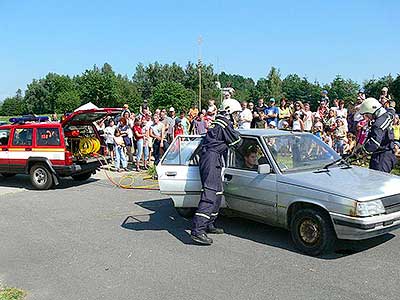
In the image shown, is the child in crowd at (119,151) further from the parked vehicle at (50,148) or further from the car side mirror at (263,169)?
the car side mirror at (263,169)

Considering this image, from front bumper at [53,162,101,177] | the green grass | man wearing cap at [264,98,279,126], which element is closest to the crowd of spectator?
man wearing cap at [264,98,279,126]

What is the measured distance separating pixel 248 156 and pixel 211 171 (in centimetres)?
72

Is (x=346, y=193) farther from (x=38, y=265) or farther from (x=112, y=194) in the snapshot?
(x=112, y=194)

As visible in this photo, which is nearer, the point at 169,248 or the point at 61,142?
the point at 169,248

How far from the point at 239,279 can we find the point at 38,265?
8.95 ft

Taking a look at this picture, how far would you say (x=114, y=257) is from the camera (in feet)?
19.2

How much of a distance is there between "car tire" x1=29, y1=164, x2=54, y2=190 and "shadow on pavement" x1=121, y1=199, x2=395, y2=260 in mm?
3396

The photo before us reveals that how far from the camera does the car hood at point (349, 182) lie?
17.3 feet

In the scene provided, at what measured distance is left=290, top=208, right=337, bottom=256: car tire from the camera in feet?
17.8

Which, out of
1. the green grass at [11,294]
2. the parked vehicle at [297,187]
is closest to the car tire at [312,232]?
the parked vehicle at [297,187]

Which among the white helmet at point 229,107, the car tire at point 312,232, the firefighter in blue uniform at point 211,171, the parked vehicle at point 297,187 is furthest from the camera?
the white helmet at point 229,107

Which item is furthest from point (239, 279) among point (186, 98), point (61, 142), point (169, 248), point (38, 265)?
point (186, 98)

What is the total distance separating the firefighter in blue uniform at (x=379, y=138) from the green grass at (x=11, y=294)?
221 inches

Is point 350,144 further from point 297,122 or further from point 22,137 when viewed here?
point 22,137
